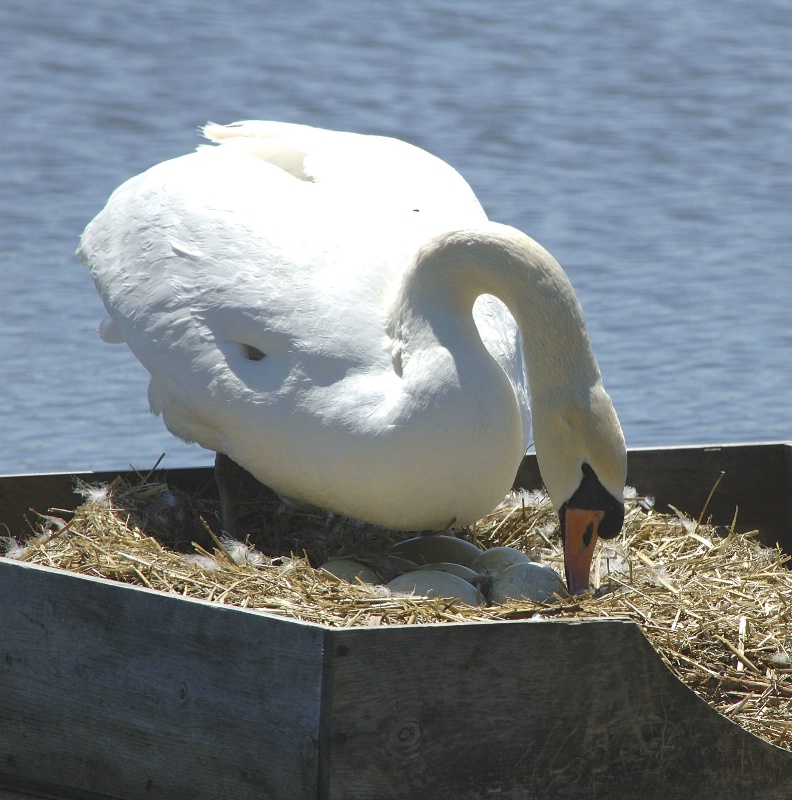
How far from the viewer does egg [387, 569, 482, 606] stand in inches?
173

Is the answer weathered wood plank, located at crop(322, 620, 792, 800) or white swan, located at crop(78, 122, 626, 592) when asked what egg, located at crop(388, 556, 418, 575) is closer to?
white swan, located at crop(78, 122, 626, 592)

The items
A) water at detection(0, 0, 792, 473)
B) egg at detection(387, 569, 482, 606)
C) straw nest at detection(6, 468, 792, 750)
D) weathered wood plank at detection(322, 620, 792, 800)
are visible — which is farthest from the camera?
water at detection(0, 0, 792, 473)

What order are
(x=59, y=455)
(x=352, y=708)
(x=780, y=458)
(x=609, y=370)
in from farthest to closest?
(x=609, y=370), (x=59, y=455), (x=780, y=458), (x=352, y=708)

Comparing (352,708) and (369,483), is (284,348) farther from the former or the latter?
(352,708)

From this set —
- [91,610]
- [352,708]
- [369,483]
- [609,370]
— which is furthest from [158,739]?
[609,370]

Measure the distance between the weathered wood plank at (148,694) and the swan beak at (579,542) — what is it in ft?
3.79

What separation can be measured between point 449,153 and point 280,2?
606 cm

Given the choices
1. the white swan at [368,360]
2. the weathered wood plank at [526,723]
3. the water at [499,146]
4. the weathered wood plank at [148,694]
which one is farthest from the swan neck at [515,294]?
the water at [499,146]

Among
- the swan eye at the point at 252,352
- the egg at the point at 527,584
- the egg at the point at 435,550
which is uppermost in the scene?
the swan eye at the point at 252,352

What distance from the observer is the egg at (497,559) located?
4816 millimetres

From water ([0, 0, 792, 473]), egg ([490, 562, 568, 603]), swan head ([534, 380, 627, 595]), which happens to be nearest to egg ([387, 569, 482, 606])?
egg ([490, 562, 568, 603])

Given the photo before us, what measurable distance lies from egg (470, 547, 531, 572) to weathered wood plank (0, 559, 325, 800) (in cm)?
118

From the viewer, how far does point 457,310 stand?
4.75 m

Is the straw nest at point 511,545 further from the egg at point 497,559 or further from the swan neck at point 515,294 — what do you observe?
the swan neck at point 515,294
